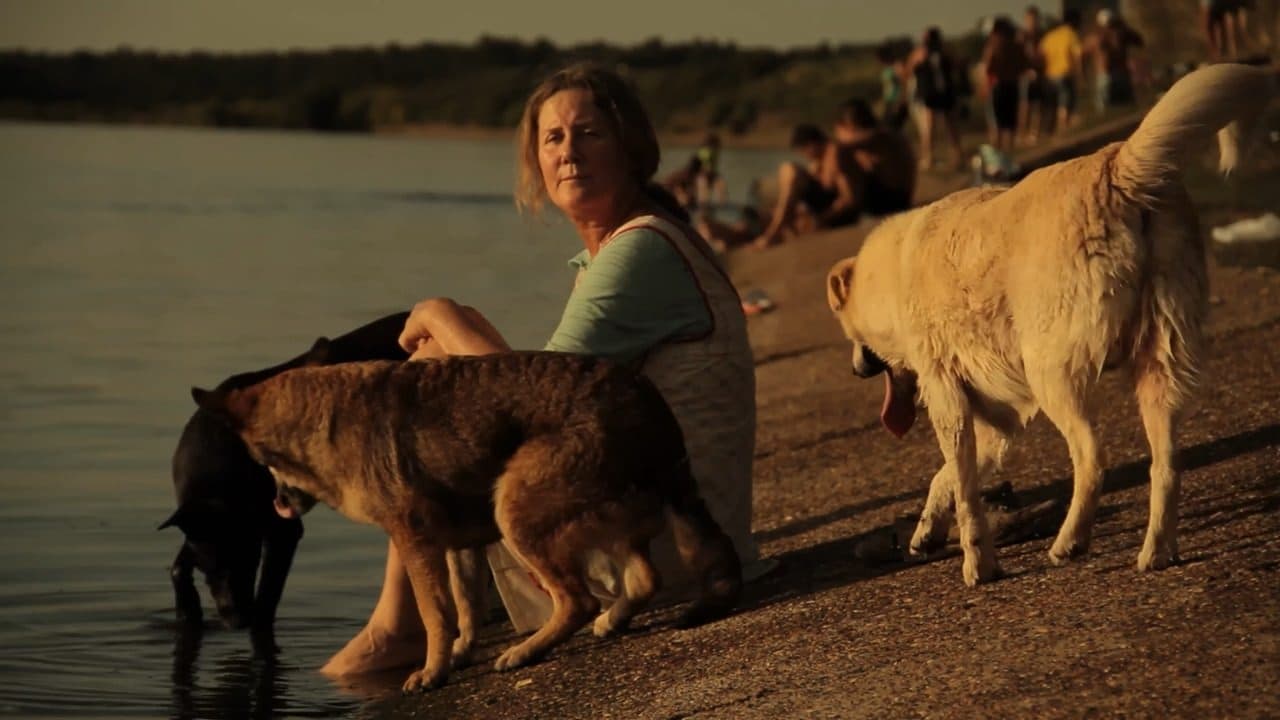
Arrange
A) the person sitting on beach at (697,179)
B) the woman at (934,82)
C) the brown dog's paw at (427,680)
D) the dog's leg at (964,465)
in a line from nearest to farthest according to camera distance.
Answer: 1. the dog's leg at (964,465)
2. the brown dog's paw at (427,680)
3. the woman at (934,82)
4. the person sitting on beach at (697,179)

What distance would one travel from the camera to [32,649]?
8.05 metres

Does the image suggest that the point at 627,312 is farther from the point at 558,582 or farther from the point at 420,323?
the point at 558,582

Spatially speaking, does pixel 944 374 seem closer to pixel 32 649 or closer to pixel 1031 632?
pixel 1031 632

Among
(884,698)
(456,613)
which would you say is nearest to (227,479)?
(456,613)

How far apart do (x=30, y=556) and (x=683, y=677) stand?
5188mm

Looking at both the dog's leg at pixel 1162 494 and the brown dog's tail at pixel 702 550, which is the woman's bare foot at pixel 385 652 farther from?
the dog's leg at pixel 1162 494

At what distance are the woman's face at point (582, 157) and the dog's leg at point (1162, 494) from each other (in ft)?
6.62

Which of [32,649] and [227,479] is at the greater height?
[227,479]

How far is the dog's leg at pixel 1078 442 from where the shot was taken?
608cm

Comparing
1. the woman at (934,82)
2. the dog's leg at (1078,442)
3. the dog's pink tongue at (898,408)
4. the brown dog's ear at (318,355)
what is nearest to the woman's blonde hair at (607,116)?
the brown dog's ear at (318,355)

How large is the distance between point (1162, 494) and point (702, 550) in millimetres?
1467

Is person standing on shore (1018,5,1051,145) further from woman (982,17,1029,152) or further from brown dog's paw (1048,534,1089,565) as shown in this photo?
brown dog's paw (1048,534,1089,565)

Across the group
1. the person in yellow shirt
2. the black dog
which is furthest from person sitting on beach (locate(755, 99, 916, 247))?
the black dog

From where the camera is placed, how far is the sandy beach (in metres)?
5.01
